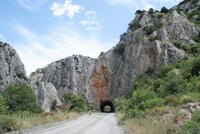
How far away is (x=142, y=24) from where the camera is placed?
97.8m

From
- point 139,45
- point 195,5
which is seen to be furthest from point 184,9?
point 139,45

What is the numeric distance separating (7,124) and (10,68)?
7296 cm

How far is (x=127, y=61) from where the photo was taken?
93812 mm

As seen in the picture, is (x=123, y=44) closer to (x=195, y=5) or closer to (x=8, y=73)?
(x=195, y=5)

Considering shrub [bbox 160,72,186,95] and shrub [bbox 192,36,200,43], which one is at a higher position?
shrub [bbox 192,36,200,43]

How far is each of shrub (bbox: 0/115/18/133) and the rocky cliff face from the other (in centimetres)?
5402

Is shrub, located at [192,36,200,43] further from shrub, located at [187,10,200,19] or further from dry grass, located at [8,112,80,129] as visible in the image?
dry grass, located at [8,112,80,129]

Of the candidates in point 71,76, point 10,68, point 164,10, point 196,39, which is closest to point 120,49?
point 164,10

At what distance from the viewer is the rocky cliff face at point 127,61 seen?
8081 centimetres

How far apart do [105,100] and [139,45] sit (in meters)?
27.7

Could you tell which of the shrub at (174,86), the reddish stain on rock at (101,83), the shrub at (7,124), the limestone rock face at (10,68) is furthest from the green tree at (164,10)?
the shrub at (7,124)

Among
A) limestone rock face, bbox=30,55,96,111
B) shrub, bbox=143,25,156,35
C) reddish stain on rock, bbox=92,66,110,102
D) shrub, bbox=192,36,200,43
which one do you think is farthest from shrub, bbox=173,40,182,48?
limestone rock face, bbox=30,55,96,111

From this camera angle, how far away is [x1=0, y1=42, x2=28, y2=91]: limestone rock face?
88.5 meters

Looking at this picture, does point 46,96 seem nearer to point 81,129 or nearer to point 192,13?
point 192,13
